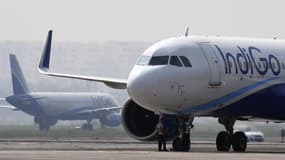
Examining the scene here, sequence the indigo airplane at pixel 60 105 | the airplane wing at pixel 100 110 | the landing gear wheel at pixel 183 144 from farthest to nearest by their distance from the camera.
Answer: the indigo airplane at pixel 60 105, the airplane wing at pixel 100 110, the landing gear wheel at pixel 183 144

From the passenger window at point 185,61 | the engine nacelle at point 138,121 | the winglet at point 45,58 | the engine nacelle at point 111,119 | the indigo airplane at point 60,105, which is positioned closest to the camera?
the passenger window at point 185,61

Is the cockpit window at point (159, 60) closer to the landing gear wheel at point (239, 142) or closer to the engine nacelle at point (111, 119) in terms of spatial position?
the landing gear wheel at point (239, 142)

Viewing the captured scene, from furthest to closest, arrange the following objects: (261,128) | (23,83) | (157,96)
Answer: (23,83) → (261,128) → (157,96)

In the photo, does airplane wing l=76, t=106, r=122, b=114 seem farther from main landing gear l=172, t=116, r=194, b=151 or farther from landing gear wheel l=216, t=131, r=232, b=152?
main landing gear l=172, t=116, r=194, b=151

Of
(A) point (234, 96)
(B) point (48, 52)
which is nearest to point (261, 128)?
Result: (B) point (48, 52)

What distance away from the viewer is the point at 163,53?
4647 centimetres

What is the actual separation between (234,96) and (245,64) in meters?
1.35

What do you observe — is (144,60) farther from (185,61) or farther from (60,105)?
(60,105)

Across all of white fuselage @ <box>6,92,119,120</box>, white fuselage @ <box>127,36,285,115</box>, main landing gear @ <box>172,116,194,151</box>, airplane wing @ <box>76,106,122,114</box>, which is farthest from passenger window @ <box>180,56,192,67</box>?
white fuselage @ <box>6,92,119,120</box>

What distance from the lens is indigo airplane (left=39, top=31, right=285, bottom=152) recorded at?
45.8 meters

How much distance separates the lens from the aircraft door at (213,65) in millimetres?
46531

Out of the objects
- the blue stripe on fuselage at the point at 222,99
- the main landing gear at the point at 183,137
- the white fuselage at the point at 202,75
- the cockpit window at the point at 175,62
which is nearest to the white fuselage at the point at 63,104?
the white fuselage at the point at 202,75

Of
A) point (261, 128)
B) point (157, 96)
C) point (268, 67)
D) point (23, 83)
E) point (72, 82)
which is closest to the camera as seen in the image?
point (157, 96)

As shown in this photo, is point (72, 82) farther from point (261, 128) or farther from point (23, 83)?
point (261, 128)
